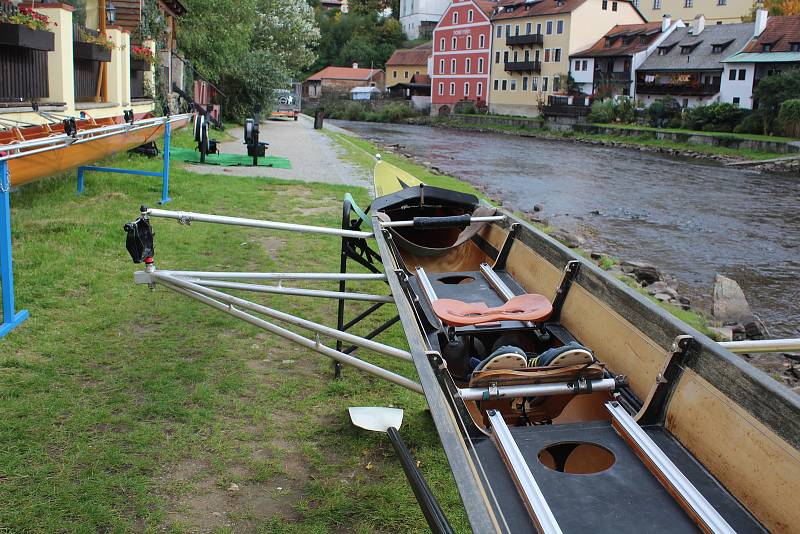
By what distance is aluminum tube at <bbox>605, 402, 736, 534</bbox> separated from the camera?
2523 mm

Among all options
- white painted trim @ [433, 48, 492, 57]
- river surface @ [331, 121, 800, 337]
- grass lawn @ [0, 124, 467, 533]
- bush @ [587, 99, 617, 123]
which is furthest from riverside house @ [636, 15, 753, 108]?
grass lawn @ [0, 124, 467, 533]

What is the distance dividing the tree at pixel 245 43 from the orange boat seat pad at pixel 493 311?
938 inches

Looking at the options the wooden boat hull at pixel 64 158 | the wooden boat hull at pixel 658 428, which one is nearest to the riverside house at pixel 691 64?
the wooden boat hull at pixel 64 158

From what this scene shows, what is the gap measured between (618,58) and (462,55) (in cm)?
1979

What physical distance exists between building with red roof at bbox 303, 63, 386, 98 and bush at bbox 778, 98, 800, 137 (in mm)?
59521

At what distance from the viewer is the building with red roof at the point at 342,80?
91.2 m

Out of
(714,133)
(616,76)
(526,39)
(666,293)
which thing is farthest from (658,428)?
(526,39)

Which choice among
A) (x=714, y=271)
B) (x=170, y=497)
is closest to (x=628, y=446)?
(x=170, y=497)

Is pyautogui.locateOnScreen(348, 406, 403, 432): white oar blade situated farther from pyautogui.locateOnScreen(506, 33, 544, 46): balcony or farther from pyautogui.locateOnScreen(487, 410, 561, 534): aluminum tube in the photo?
pyautogui.locateOnScreen(506, 33, 544, 46): balcony

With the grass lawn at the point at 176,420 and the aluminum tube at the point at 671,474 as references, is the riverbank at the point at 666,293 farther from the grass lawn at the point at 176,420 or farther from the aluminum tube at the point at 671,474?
the aluminum tube at the point at 671,474

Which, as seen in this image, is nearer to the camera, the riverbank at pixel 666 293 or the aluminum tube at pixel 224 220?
the aluminum tube at pixel 224 220

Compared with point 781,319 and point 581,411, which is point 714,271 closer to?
point 781,319

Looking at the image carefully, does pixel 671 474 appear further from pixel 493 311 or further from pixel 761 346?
pixel 493 311

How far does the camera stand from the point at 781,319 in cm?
959
